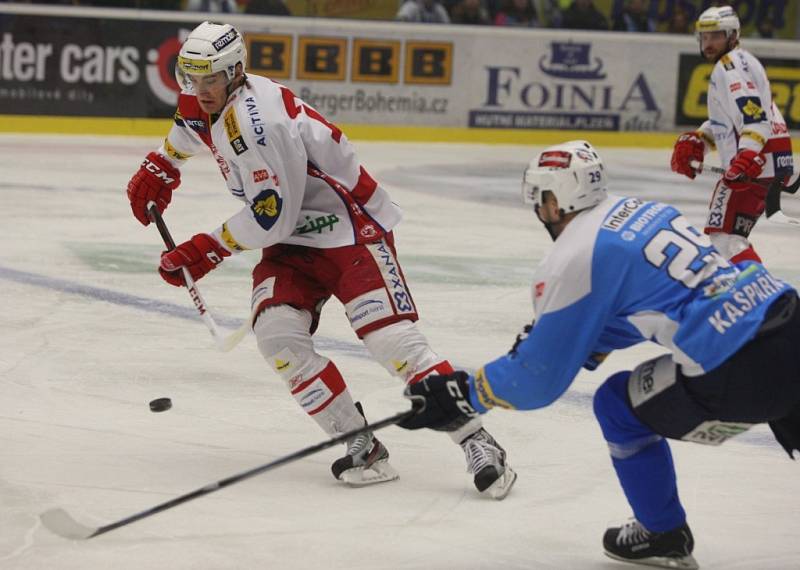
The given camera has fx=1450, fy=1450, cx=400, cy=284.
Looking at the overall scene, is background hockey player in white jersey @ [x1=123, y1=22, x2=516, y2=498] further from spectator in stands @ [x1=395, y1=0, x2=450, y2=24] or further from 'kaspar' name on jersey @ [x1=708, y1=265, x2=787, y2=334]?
spectator in stands @ [x1=395, y1=0, x2=450, y2=24]

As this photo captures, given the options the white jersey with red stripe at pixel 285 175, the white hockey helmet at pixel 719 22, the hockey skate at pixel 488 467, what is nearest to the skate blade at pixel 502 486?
the hockey skate at pixel 488 467

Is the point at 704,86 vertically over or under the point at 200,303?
under

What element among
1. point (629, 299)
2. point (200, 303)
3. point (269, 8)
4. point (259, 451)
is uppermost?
point (629, 299)

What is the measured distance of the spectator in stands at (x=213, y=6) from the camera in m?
→ 11.8

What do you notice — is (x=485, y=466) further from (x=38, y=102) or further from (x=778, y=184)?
(x=38, y=102)

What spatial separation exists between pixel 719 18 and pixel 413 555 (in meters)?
3.66

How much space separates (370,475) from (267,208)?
756 millimetres

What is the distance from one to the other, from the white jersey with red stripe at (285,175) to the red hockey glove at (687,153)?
2.72 m

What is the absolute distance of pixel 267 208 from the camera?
3.74 metres

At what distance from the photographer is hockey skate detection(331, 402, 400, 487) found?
12.5 feet

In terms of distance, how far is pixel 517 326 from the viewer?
19.2 feet

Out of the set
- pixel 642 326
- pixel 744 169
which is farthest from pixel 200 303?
pixel 744 169

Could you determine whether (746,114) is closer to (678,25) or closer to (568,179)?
(568,179)

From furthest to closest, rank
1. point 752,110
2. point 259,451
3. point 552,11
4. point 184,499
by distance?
point 552,11 → point 752,110 → point 259,451 → point 184,499
